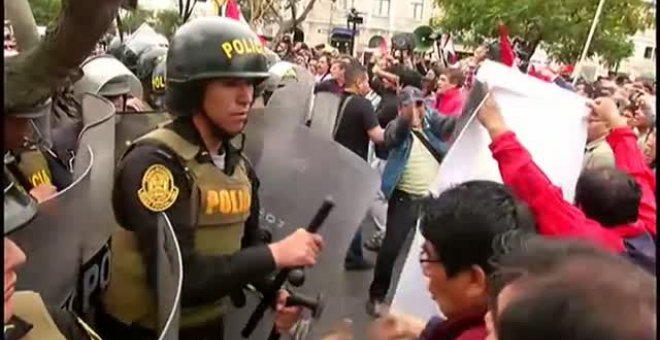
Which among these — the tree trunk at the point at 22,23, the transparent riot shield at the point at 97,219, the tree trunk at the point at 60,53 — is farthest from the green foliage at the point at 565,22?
the tree trunk at the point at 60,53

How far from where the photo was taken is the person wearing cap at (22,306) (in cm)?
147

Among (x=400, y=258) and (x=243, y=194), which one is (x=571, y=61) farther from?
(x=243, y=194)

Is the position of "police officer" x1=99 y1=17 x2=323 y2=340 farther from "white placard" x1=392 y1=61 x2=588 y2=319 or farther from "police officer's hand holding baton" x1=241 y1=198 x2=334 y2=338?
"white placard" x1=392 y1=61 x2=588 y2=319

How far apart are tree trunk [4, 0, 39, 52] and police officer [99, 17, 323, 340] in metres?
0.36

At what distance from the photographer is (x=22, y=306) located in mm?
1651

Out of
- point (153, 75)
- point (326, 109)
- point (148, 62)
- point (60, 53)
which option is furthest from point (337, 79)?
point (60, 53)

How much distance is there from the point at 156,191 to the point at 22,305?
0.63 meters

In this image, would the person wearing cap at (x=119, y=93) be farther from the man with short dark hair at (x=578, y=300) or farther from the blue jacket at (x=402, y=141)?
the man with short dark hair at (x=578, y=300)

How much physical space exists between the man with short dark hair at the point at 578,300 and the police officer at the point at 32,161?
1.09 meters

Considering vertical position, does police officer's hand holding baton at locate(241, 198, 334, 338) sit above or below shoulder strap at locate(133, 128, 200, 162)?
below

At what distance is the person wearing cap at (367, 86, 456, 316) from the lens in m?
5.95

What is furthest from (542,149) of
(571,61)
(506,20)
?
(506,20)

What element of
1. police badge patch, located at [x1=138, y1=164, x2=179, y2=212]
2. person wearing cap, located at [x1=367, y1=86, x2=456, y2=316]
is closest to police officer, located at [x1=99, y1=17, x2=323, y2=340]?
police badge patch, located at [x1=138, y1=164, x2=179, y2=212]

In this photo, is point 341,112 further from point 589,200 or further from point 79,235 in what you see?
point 79,235
